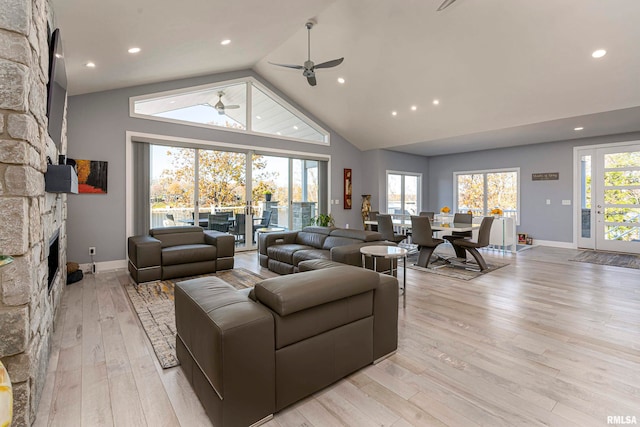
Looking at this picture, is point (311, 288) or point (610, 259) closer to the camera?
point (311, 288)

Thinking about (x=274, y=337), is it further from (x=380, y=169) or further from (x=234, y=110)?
(x=380, y=169)

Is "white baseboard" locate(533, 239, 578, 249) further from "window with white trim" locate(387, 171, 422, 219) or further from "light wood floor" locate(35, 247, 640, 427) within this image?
"light wood floor" locate(35, 247, 640, 427)

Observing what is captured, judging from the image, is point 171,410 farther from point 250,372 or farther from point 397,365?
point 397,365

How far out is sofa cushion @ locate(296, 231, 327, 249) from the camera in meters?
4.76

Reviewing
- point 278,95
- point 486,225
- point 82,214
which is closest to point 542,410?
point 486,225

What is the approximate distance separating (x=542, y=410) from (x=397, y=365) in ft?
2.75

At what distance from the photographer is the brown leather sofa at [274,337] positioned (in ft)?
4.88

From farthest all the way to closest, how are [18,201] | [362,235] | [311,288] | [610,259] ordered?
[610,259]
[362,235]
[311,288]
[18,201]

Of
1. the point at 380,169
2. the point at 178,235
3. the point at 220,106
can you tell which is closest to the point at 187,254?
the point at 178,235

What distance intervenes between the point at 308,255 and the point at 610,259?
235 inches

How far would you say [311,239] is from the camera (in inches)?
194

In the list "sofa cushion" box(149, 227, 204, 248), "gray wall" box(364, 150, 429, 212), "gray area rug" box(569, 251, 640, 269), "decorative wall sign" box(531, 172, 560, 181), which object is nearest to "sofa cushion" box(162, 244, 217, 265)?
"sofa cushion" box(149, 227, 204, 248)

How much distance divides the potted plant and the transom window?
2017 millimetres

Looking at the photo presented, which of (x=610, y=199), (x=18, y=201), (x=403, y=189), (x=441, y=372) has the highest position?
(x=403, y=189)
